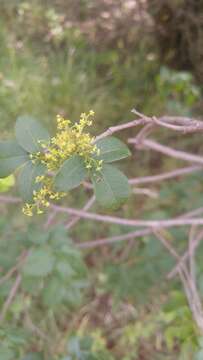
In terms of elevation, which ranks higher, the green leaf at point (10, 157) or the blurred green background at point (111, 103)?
the green leaf at point (10, 157)

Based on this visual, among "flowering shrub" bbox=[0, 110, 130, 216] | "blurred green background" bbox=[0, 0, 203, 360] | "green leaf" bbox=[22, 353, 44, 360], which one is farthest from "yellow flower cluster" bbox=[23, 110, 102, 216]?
"blurred green background" bbox=[0, 0, 203, 360]

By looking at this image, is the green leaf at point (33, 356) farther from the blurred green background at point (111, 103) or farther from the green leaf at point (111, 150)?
the green leaf at point (111, 150)

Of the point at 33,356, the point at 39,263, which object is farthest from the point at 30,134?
the point at 33,356

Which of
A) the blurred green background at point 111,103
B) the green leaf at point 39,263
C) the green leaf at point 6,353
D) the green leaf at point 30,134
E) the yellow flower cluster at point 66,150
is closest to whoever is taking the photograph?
the yellow flower cluster at point 66,150

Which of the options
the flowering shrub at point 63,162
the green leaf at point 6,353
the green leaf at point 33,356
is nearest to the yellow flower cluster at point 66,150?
the flowering shrub at point 63,162

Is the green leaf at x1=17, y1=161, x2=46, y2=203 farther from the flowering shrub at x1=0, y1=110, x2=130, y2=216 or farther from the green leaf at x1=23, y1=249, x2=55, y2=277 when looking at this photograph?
the green leaf at x1=23, y1=249, x2=55, y2=277

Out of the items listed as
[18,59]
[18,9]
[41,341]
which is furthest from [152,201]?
[18,9]
